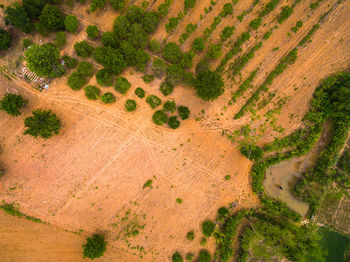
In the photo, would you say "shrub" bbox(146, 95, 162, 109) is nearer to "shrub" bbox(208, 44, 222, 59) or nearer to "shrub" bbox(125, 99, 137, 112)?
"shrub" bbox(125, 99, 137, 112)

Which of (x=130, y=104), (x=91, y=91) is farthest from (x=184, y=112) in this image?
(x=91, y=91)

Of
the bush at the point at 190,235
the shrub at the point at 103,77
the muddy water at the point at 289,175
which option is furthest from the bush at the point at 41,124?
the muddy water at the point at 289,175

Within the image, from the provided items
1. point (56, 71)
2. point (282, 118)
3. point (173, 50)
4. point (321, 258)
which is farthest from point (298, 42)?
point (56, 71)

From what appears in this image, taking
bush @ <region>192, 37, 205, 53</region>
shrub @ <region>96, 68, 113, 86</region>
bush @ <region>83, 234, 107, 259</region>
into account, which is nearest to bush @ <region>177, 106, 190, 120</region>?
bush @ <region>192, 37, 205, 53</region>

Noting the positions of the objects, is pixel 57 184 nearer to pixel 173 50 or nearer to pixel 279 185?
pixel 173 50

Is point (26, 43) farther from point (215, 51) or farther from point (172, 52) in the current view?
point (215, 51)
